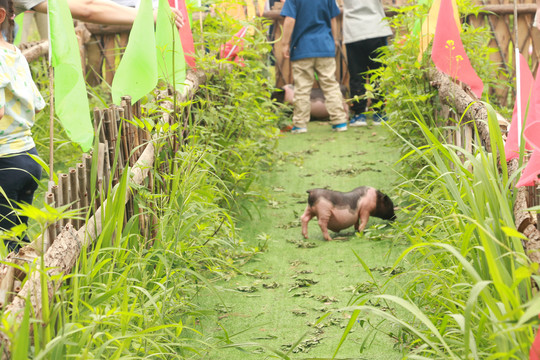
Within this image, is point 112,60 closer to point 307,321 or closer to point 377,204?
point 377,204

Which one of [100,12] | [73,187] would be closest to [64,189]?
[73,187]

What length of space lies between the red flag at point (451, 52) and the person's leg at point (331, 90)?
3603 millimetres

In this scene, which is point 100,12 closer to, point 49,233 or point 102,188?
point 102,188

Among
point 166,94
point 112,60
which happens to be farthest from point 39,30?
point 166,94

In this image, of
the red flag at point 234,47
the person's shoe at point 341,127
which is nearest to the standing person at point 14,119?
the red flag at point 234,47

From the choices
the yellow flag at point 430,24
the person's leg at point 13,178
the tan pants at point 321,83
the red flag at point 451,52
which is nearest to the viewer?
the person's leg at point 13,178

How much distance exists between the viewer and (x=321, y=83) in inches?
274

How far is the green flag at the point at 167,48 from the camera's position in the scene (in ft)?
10.2

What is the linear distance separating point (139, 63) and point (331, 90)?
4241 millimetres

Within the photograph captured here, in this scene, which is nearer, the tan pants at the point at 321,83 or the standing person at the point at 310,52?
the standing person at the point at 310,52

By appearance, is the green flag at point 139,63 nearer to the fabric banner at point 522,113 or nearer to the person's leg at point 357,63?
the fabric banner at point 522,113

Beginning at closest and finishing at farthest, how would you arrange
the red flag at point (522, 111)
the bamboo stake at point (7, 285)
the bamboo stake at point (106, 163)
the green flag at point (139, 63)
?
the bamboo stake at point (7, 285)
the red flag at point (522, 111)
the bamboo stake at point (106, 163)
the green flag at point (139, 63)

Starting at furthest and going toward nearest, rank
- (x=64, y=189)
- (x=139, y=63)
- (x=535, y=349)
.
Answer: (x=139, y=63) → (x=64, y=189) → (x=535, y=349)

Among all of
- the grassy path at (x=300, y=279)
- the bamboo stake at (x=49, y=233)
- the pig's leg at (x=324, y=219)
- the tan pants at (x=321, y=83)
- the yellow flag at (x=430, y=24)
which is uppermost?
the yellow flag at (x=430, y=24)
